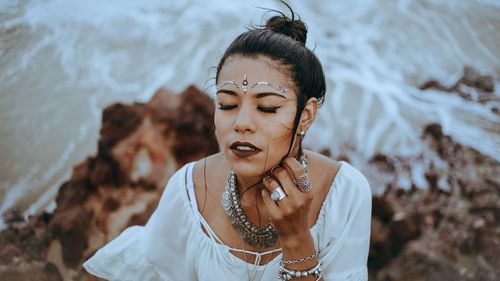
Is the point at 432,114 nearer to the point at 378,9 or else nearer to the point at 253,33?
the point at 378,9

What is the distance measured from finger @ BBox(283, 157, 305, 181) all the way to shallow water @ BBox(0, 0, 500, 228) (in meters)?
1.45

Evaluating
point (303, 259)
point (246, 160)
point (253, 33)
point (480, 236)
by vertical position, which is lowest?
point (480, 236)

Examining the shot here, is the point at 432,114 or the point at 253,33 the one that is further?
the point at 432,114

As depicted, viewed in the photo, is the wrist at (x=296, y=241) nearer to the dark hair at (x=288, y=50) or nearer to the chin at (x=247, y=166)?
the chin at (x=247, y=166)

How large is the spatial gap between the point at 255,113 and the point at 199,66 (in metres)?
1.94

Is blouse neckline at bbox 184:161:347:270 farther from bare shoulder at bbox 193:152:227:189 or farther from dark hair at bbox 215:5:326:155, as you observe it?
dark hair at bbox 215:5:326:155

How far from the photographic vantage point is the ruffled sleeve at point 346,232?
194 centimetres

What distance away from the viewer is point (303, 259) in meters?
1.77

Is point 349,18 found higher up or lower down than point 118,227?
higher up

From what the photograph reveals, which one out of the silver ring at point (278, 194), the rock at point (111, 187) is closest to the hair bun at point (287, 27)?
the silver ring at point (278, 194)

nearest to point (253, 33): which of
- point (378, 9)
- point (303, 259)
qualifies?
point (303, 259)

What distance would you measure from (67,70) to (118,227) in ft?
4.00

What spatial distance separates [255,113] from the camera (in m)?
1.73

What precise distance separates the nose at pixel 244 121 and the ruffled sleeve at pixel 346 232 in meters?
0.50
